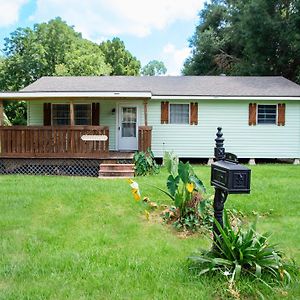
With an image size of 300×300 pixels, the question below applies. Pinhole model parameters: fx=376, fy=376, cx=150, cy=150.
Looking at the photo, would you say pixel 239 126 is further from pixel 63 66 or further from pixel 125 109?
pixel 63 66

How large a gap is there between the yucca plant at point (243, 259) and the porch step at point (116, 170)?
641 cm

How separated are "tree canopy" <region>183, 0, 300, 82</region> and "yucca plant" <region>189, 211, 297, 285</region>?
1772 cm

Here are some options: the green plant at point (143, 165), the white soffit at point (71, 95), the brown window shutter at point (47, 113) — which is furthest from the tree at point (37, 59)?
the green plant at point (143, 165)

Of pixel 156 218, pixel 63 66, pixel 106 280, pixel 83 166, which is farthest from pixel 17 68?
pixel 106 280

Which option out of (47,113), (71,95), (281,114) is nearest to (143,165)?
(71,95)

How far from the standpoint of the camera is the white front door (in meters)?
13.4

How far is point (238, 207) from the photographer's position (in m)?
6.39

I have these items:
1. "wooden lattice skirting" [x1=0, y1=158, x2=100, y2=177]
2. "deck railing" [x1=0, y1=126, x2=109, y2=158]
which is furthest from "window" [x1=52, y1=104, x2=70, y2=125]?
"wooden lattice skirting" [x1=0, y1=158, x2=100, y2=177]

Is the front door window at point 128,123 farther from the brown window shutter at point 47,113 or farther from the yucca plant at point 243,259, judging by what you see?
the yucca plant at point 243,259

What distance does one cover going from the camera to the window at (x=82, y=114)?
44.5 ft

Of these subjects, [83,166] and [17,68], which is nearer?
[83,166]

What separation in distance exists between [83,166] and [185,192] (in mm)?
6312

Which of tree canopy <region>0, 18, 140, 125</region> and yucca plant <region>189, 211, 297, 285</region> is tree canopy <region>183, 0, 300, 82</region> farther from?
yucca plant <region>189, 211, 297, 285</region>

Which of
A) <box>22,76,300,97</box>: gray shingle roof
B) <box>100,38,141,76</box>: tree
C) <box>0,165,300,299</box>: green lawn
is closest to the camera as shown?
<box>0,165,300,299</box>: green lawn
